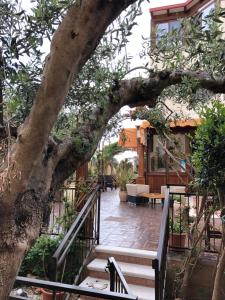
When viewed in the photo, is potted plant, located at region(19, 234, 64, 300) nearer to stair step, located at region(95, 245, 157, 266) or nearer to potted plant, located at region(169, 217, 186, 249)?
stair step, located at region(95, 245, 157, 266)

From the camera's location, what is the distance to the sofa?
397 inches

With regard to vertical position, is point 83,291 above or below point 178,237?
above

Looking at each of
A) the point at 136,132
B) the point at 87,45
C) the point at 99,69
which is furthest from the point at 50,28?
the point at 136,132

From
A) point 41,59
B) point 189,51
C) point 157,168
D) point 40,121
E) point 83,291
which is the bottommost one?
point 83,291

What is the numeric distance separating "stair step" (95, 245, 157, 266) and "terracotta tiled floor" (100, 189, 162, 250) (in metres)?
0.26

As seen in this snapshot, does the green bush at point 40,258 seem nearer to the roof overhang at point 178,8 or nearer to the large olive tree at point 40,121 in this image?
the large olive tree at point 40,121

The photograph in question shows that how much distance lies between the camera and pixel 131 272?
14.9ft

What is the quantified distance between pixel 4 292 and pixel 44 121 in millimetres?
849

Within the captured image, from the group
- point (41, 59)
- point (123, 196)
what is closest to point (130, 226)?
point (123, 196)

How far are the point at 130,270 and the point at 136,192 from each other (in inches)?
219

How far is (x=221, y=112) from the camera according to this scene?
10.8ft

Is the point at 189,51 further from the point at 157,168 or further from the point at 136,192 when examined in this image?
the point at 157,168

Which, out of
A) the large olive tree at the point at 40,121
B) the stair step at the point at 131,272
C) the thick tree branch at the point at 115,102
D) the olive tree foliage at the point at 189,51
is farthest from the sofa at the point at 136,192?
the large olive tree at the point at 40,121

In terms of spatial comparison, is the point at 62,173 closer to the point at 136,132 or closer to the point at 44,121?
the point at 44,121
